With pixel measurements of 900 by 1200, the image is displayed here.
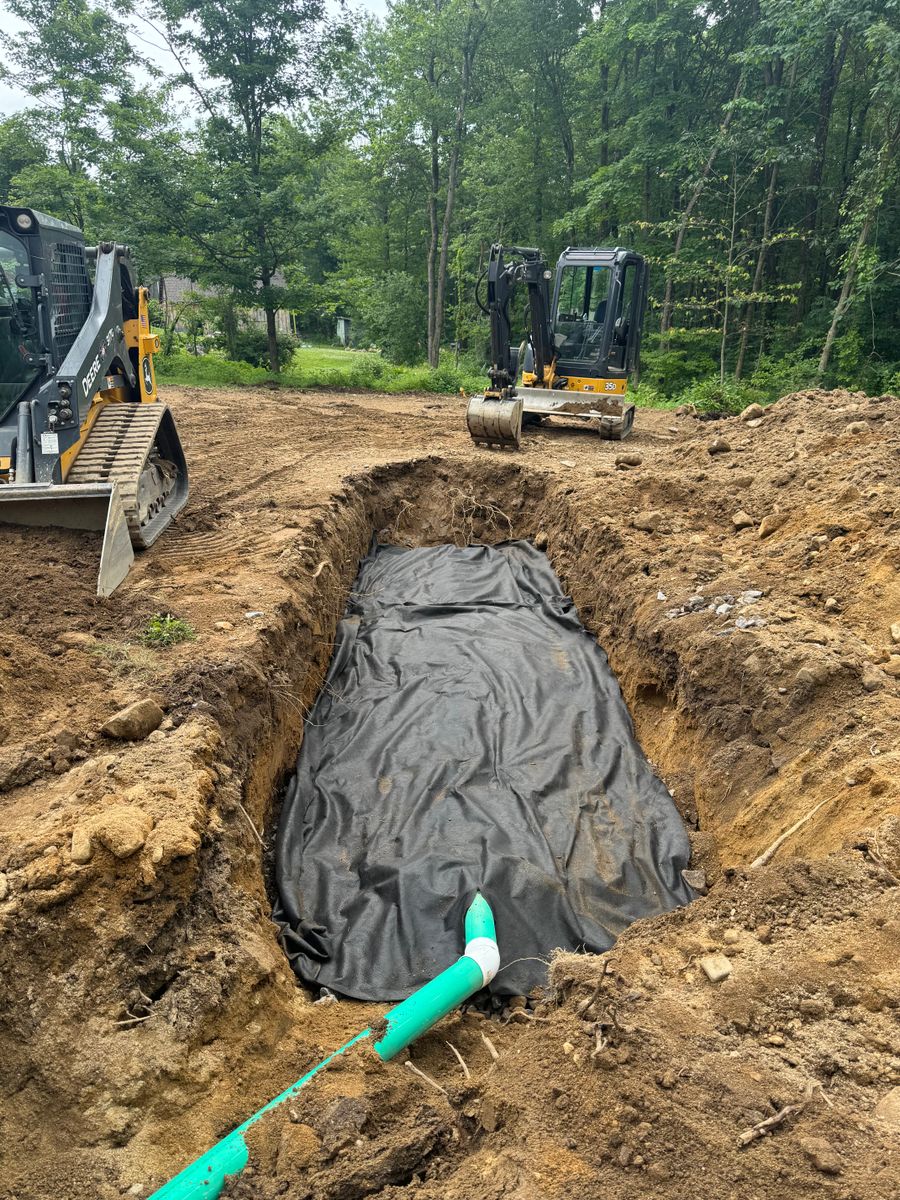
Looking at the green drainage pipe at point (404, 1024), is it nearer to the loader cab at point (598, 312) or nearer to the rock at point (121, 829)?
the rock at point (121, 829)

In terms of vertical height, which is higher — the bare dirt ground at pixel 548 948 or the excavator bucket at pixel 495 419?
the excavator bucket at pixel 495 419

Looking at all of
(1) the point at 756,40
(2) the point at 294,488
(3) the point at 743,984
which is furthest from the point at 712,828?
(1) the point at 756,40

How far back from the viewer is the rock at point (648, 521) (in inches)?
313

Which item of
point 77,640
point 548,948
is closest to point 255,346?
point 77,640

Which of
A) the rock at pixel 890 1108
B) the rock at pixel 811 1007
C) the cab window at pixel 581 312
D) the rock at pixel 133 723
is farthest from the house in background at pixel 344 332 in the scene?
the rock at pixel 890 1108

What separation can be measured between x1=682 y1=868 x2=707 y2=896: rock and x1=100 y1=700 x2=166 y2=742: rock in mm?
3312

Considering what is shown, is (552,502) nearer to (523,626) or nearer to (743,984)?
(523,626)

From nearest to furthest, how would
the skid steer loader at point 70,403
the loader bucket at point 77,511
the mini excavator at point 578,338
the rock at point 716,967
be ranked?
the rock at point 716,967
the loader bucket at point 77,511
the skid steer loader at point 70,403
the mini excavator at point 578,338

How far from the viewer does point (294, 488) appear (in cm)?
941

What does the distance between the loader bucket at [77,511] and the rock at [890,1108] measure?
5476mm

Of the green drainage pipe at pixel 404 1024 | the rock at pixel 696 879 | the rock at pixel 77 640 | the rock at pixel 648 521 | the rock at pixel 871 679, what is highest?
the rock at pixel 648 521

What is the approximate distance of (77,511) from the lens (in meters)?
6.00

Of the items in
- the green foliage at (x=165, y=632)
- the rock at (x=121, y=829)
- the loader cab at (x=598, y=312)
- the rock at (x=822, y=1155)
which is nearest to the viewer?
the rock at (x=822, y=1155)

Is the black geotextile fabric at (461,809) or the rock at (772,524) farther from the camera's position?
the rock at (772,524)
